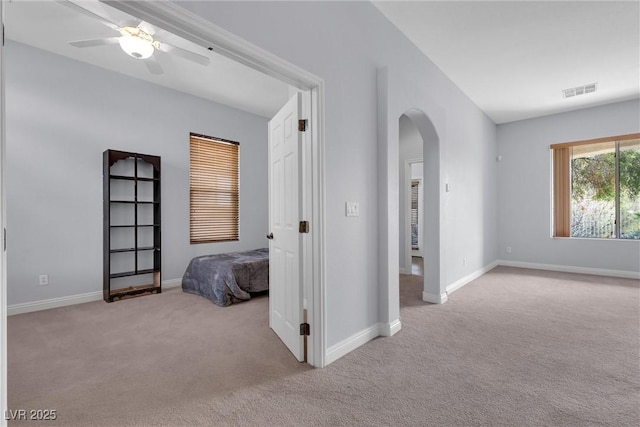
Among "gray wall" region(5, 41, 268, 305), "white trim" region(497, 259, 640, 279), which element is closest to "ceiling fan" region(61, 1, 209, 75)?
"gray wall" region(5, 41, 268, 305)

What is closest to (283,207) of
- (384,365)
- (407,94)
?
(384,365)

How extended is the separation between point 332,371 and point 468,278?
134 inches

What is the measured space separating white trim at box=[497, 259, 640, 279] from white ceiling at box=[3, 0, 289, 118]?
5405 mm

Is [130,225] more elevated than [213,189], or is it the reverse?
[213,189]

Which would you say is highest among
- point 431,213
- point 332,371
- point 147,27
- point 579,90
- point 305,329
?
point 579,90

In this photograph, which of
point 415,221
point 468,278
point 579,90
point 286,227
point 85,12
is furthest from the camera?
point 415,221

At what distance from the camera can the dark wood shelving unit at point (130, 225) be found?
149 inches

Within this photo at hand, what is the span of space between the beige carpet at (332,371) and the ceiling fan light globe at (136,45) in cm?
257

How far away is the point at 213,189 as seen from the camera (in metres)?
5.04

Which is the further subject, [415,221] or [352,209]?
[415,221]

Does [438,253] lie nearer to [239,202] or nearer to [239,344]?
[239,344]

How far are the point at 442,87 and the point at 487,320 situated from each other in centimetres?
290

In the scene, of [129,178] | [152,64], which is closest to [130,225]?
[129,178]

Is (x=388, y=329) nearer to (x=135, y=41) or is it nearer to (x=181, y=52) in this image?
(x=181, y=52)
